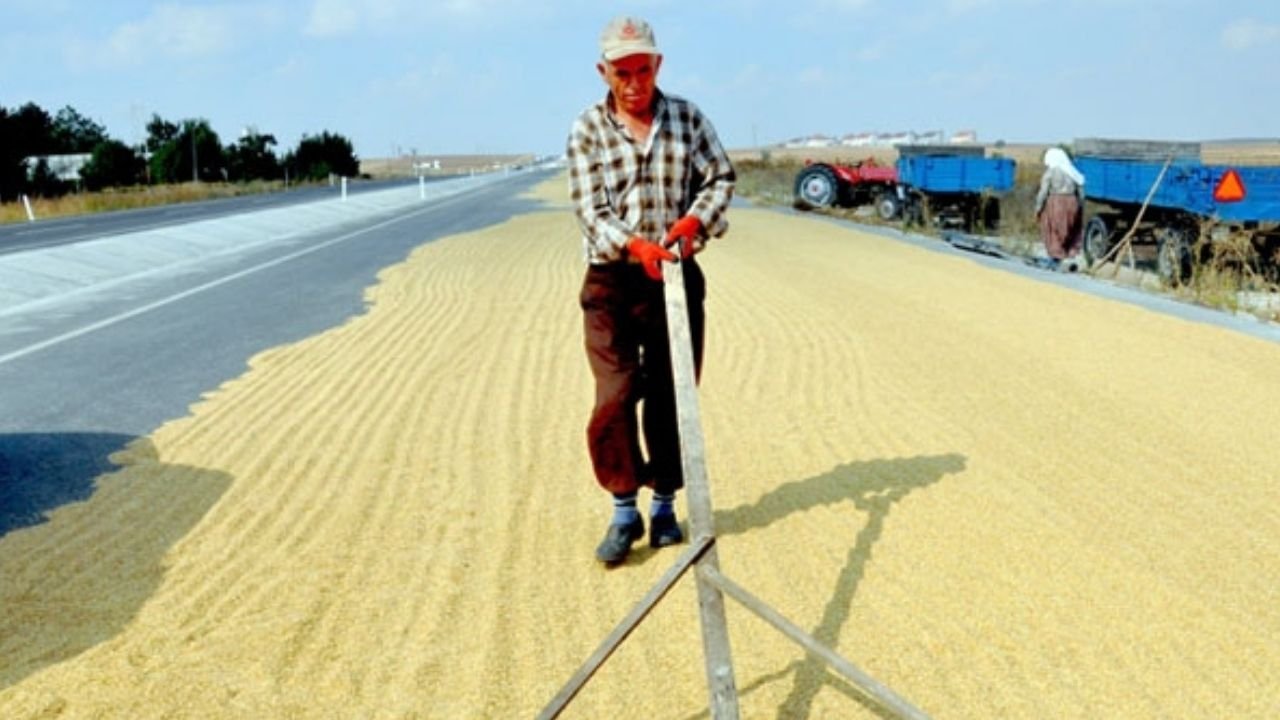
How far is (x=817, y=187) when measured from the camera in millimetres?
34781

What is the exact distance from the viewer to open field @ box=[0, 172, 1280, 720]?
3750mm

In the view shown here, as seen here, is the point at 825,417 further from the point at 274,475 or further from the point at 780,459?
the point at 274,475

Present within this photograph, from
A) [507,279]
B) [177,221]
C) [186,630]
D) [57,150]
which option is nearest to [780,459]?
[186,630]

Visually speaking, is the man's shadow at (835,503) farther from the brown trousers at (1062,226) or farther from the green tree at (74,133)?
the green tree at (74,133)

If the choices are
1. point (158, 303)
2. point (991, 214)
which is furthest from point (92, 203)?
point (158, 303)

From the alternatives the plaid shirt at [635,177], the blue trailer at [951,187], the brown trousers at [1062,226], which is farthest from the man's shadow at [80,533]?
the blue trailer at [951,187]

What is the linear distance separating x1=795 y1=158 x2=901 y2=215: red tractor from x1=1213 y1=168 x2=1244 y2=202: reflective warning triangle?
17003 millimetres

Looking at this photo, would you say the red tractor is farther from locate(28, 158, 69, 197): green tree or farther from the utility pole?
the utility pole

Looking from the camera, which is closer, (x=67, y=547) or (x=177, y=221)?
(x=67, y=547)

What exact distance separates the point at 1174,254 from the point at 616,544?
13.8m

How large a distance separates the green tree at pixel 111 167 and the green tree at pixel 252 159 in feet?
39.7

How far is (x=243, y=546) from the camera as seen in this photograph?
5105 millimetres

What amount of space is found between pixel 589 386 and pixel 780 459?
2.38 meters

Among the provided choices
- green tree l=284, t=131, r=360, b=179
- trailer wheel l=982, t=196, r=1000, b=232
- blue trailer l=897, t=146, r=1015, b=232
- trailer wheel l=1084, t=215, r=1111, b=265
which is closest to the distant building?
green tree l=284, t=131, r=360, b=179
